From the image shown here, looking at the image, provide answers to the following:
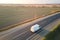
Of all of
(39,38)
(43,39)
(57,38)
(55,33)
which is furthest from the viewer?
(55,33)

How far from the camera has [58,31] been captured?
152ft

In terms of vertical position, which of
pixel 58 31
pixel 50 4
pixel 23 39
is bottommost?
pixel 50 4

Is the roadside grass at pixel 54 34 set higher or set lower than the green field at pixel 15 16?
higher

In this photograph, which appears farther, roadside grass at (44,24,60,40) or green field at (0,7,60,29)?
green field at (0,7,60,29)

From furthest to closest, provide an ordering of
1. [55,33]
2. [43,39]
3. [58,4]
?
[58,4], [55,33], [43,39]

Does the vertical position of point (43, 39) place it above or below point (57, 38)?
above

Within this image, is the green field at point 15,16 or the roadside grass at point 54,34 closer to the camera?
the roadside grass at point 54,34

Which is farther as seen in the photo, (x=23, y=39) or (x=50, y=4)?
(x=50, y=4)

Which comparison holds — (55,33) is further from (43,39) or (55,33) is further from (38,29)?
(43,39)

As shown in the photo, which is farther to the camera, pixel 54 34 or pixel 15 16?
pixel 15 16

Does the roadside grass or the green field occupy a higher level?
the roadside grass

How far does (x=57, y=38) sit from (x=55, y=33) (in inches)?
118

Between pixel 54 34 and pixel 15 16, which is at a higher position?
pixel 54 34

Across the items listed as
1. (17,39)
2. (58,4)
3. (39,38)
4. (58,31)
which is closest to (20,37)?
(17,39)
